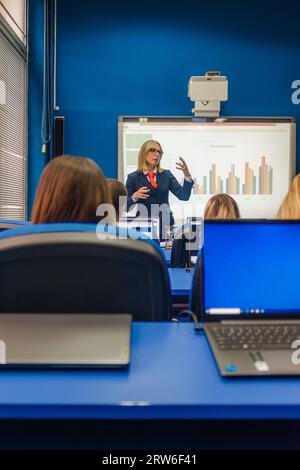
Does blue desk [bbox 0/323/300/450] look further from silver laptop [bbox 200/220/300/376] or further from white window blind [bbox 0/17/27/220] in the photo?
white window blind [bbox 0/17/27/220]

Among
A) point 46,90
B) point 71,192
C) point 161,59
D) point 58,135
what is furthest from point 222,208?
point 46,90

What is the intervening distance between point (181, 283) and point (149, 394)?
1.46 m

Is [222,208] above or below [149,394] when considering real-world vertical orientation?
above

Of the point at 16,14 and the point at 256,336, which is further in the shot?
the point at 16,14

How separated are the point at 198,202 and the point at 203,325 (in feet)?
13.9

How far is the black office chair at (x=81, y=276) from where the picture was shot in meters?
1.00

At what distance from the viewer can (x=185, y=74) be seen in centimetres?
521

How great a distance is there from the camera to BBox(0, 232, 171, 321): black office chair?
3.29ft

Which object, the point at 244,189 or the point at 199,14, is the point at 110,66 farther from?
the point at 244,189

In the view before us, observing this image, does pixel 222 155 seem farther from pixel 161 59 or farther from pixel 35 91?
pixel 35 91

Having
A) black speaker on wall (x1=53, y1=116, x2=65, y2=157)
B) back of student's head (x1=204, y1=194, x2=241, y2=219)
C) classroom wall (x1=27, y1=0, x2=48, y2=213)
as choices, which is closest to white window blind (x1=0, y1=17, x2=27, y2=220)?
classroom wall (x1=27, y1=0, x2=48, y2=213)

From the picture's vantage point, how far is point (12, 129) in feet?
14.8

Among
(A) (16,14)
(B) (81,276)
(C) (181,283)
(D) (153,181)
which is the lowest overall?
(C) (181,283)

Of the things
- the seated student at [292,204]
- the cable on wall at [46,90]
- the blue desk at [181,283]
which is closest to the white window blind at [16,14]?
the cable on wall at [46,90]
